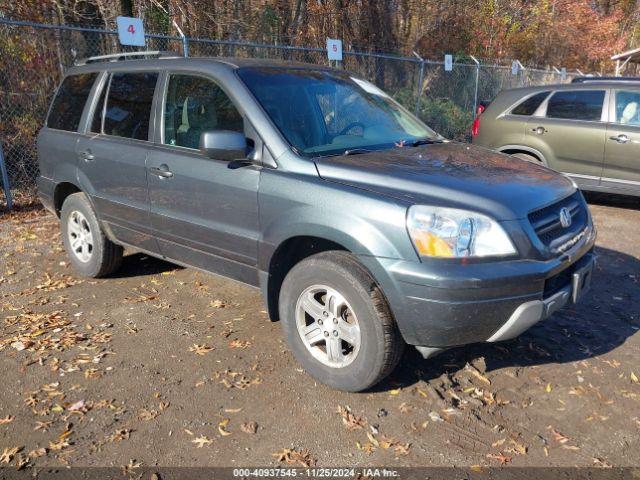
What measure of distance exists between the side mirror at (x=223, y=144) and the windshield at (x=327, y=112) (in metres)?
0.29

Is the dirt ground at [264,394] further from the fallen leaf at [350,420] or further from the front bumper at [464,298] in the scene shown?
the front bumper at [464,298]

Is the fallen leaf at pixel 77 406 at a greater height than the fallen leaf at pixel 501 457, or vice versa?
the fallen leaf at pixel 77 406

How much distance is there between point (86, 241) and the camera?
507 centimetres

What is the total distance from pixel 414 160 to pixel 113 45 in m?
8.49

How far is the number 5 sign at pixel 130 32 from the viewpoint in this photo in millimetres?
7305

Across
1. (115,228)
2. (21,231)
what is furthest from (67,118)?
(21,231)

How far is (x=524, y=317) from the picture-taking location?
2887mm

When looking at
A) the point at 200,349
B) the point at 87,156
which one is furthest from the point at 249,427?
the point at 87,156

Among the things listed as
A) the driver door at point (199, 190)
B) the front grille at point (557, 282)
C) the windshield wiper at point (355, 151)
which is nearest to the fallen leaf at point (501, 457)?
the front grille at point (557, 282)

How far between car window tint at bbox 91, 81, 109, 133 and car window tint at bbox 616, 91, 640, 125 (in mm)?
6423

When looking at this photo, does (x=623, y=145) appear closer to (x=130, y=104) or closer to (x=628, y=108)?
(x=628, y=108)

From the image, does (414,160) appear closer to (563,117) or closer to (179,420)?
(179,420)

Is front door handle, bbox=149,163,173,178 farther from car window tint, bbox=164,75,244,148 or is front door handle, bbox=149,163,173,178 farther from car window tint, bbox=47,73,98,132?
car window tint, bbox=47,73,98,132

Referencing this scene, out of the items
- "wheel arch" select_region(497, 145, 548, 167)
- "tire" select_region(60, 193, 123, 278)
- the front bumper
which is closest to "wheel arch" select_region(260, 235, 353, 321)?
the front bumper
